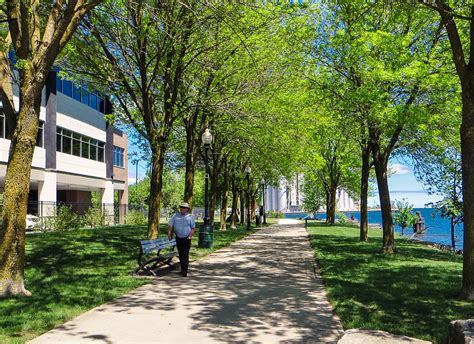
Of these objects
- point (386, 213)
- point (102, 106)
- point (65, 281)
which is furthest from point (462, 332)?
point (102, 106)

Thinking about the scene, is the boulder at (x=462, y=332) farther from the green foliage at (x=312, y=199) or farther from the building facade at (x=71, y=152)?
the green foliage at (x=312, y=199)

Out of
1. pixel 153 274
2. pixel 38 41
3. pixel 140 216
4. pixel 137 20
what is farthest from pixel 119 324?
pixel 140 216

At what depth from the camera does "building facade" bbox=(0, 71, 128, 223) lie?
1314 inches

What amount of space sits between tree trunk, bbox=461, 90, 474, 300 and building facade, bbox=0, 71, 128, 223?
830 inches

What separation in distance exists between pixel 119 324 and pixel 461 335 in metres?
4.35

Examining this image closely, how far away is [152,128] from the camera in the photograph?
15.5 m

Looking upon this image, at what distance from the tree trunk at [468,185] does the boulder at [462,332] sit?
12.8 ft

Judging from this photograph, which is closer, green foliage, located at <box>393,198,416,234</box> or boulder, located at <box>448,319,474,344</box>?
boulder, located at <box>448,319,474,344</box>

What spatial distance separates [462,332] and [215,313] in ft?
12.6

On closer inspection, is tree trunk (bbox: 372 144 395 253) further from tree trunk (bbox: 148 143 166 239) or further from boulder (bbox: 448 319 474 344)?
boulder (bbox: 448 319 474 344)

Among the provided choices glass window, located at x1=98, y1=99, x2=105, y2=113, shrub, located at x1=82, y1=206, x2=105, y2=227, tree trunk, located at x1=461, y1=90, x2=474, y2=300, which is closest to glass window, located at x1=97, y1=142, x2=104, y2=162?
glass window, located at x1=98, y1=99, x2=105, y2=113

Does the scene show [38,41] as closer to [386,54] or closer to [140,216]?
[386,54]

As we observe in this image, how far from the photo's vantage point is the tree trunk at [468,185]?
8.45 meters

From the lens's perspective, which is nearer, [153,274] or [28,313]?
[28,313]
